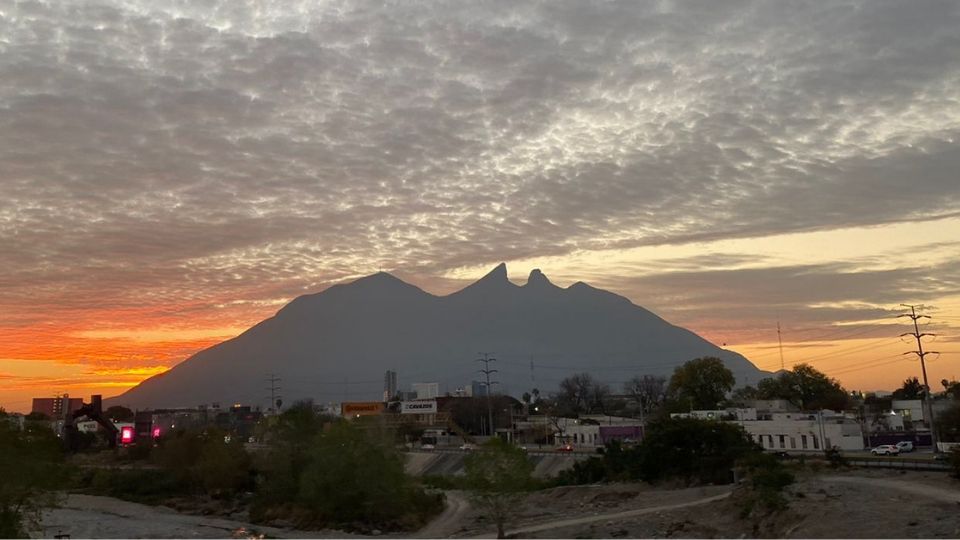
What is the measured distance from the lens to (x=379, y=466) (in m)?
73.6

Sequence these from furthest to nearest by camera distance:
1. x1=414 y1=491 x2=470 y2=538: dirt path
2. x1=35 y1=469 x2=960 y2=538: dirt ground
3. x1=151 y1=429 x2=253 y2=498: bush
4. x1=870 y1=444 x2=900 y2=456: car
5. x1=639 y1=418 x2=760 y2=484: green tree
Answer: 1. x1=151 y1=429 x2=253 y2=498: bush
2. x1=870 y1=444 x2=900 y2=456: car
3. x1=639 y1=418 x2=760 y2=484: green tree
4. x1=414 y1=491 x2=470 y2=538: dirt path
5. x1=35 y1=469 x2=960 y2=538: dirt ground

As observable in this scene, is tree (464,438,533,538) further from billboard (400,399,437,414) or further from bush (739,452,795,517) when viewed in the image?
billboard (400,399,437,414)

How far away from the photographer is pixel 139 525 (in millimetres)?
80938

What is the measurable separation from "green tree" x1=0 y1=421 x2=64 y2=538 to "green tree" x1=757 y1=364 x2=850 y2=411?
442ft

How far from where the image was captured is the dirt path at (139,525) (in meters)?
70.5

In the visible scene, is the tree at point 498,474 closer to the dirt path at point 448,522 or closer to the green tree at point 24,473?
the dirt path at point 448,522

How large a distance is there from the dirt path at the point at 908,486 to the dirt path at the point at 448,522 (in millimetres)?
30992

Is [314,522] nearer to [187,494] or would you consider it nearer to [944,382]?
[187,494]

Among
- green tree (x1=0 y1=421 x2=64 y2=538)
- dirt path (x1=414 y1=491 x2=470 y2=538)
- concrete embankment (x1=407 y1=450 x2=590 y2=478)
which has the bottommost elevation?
dirt path (x1=414 y1=491 x2=470 y2=538)

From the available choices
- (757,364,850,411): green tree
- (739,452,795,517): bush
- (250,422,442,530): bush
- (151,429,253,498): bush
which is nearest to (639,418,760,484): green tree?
(739,452,795,517): bush

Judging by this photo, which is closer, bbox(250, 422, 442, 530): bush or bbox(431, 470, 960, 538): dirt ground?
bbox(431, 470, 960, 538): dirt ground

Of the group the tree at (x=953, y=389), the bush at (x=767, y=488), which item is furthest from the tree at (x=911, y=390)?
the bush at (x=767, y=488)

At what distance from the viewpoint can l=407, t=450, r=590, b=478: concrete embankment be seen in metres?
98.0

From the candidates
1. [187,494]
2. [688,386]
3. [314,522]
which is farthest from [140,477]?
[688,386]
